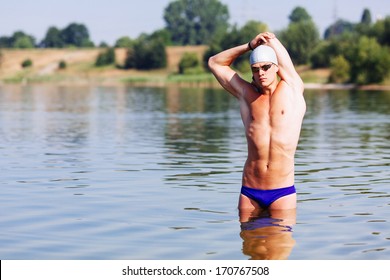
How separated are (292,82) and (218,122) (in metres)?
24.7

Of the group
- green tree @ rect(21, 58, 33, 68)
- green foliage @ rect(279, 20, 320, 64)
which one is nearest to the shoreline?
green foliage @ rect(279, 20, 320, 64)

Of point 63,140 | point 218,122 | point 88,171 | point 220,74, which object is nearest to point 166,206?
point 220,74

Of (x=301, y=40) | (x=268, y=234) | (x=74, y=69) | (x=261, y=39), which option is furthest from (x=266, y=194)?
(x=74, y=69)

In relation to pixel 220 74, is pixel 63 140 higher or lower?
lower

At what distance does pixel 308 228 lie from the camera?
451 inches

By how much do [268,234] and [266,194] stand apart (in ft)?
1.46

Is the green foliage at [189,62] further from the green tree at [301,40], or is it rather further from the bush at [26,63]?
the bush at [26,63]

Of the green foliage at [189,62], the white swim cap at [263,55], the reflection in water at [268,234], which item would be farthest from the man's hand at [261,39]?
the green foliage at [189,62]

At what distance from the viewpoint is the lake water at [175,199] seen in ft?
34.0

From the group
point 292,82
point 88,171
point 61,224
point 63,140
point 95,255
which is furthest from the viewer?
point 63,140

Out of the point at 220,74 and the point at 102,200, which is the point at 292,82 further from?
the point at 102,200

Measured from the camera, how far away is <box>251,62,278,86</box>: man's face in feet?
34.3

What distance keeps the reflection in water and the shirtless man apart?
0.32 metres

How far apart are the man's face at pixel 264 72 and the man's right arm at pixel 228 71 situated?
38cm
